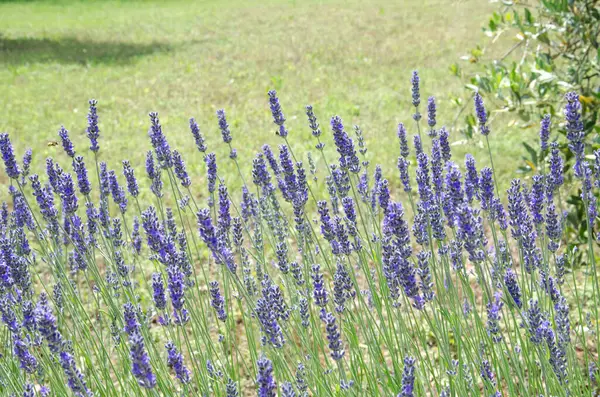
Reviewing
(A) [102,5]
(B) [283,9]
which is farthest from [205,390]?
(A) [102,5]

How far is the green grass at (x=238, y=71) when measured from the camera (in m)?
9.25

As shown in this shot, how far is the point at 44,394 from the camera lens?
2.54m

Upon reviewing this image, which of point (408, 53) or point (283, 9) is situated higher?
point (283, 9)

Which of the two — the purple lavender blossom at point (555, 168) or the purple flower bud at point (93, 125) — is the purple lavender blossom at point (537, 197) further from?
the purple flower bud at point (93, 125)

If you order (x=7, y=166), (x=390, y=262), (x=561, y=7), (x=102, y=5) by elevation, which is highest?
(x=102, y=5)

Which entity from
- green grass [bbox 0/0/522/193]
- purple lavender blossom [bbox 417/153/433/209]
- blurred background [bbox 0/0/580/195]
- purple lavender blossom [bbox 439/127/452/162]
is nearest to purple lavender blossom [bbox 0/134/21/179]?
purple lavender blossom [bbox 417/153/433/209]

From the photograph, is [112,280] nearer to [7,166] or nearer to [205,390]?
[7,166]

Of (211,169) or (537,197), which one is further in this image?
(211,169)

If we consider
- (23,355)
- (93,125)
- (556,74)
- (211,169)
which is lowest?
(23,355)

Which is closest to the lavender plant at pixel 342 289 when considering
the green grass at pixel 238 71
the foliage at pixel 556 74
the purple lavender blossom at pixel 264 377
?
the purple lavender blossom at pixel 264 377

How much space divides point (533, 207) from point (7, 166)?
73.4 inches

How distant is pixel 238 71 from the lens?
42.9 ft

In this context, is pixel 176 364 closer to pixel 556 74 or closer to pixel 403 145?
pixel 403 145

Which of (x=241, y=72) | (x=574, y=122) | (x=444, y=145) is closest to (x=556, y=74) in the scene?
(x=444, y=145)
